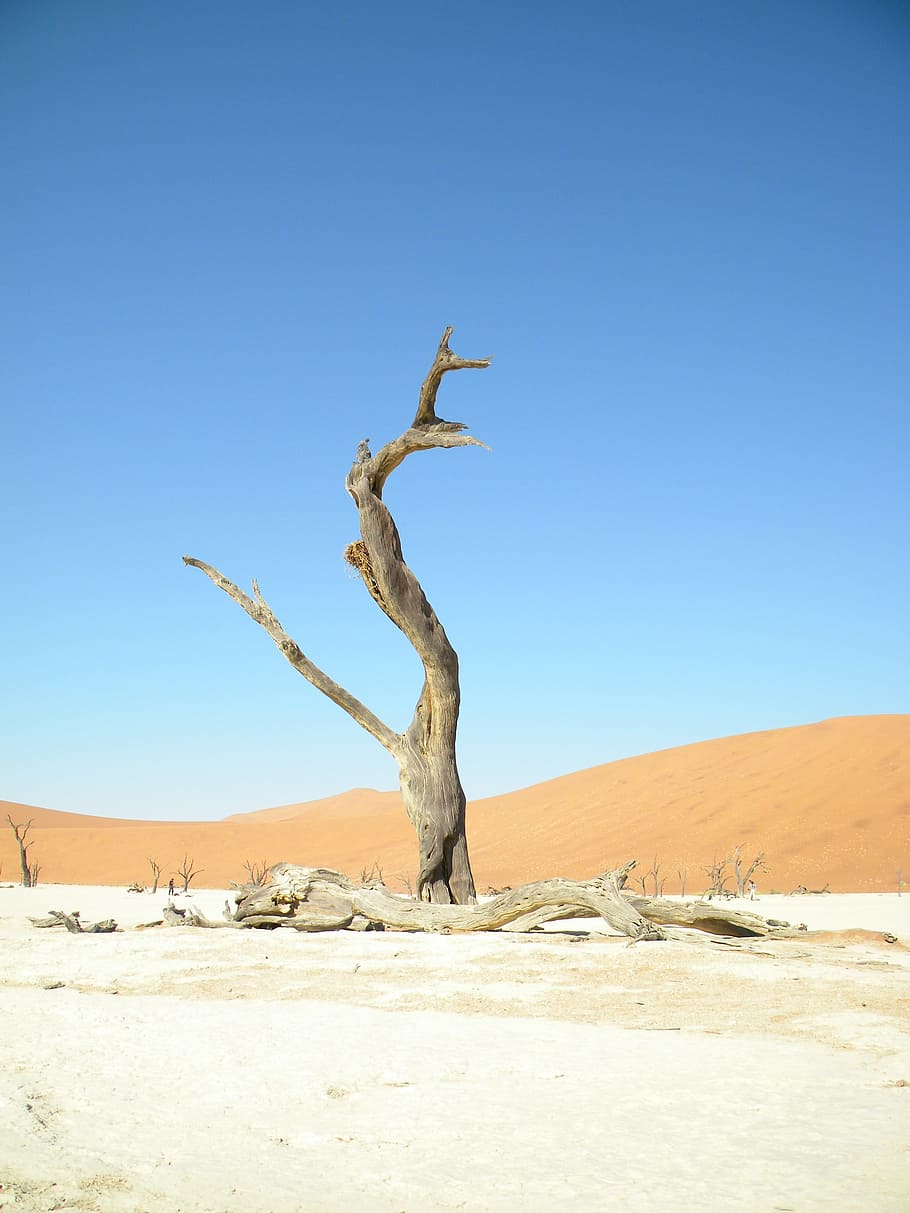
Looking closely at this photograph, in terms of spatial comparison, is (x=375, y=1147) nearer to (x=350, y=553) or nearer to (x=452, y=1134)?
(x=452, y=1134)

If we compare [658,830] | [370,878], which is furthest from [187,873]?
[370,878]

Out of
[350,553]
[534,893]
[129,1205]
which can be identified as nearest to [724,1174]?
[129,1205]

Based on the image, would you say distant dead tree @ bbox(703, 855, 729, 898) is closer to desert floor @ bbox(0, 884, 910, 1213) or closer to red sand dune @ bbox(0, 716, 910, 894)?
red sand dune @ bbox(0, 716, 910, 894)

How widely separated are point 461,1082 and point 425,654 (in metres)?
7.70

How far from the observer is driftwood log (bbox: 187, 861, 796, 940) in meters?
9.03

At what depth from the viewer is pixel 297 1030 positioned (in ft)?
17.4

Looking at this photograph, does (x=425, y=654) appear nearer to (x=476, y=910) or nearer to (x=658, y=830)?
(x=476, y=910)

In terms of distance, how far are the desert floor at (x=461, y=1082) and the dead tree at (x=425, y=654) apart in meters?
3.63

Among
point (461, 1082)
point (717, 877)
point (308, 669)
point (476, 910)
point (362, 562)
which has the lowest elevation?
point (717, 877)

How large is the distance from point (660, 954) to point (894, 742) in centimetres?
3833

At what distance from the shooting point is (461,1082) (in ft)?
13.8

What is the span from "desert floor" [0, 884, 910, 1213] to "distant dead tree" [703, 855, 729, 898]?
1500cm

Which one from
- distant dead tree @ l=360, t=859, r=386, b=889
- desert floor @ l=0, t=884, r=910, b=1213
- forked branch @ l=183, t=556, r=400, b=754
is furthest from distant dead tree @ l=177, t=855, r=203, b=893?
desert floor @ l=0, t=884, r=910, b=1213

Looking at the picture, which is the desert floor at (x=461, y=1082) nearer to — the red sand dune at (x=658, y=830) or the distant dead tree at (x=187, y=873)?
the distant dead tree at (x=187, y=873)
